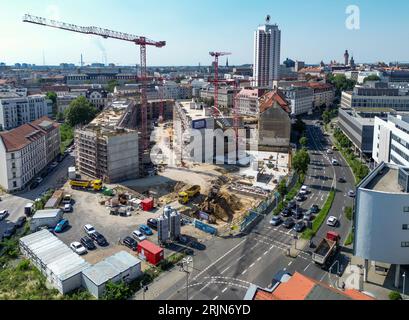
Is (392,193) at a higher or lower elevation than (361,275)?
higher

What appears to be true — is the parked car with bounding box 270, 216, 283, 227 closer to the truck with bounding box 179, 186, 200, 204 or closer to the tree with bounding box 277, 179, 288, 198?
the tree with bounding box 277, 179, 288, 198

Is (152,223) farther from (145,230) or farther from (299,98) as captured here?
(299,98)

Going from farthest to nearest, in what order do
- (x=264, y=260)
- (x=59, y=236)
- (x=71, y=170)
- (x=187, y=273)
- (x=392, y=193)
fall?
(x=71, y=170)
(x=59, y=236)
(x=264, y=260)
(x=187, y=273)
(x=392, y=193)

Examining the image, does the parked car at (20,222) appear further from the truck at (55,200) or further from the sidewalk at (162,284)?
the sidewalk at (162,284)

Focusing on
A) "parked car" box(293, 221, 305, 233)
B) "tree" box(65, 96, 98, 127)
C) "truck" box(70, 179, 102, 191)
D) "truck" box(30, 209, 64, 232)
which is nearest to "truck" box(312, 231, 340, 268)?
"parked car" box(293, 221, 305, 233)

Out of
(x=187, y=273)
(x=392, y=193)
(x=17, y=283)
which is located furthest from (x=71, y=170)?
(x=392, y=193)

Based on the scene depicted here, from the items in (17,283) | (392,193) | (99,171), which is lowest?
(17,283)

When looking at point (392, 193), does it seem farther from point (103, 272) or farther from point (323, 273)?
point (103, 272)
